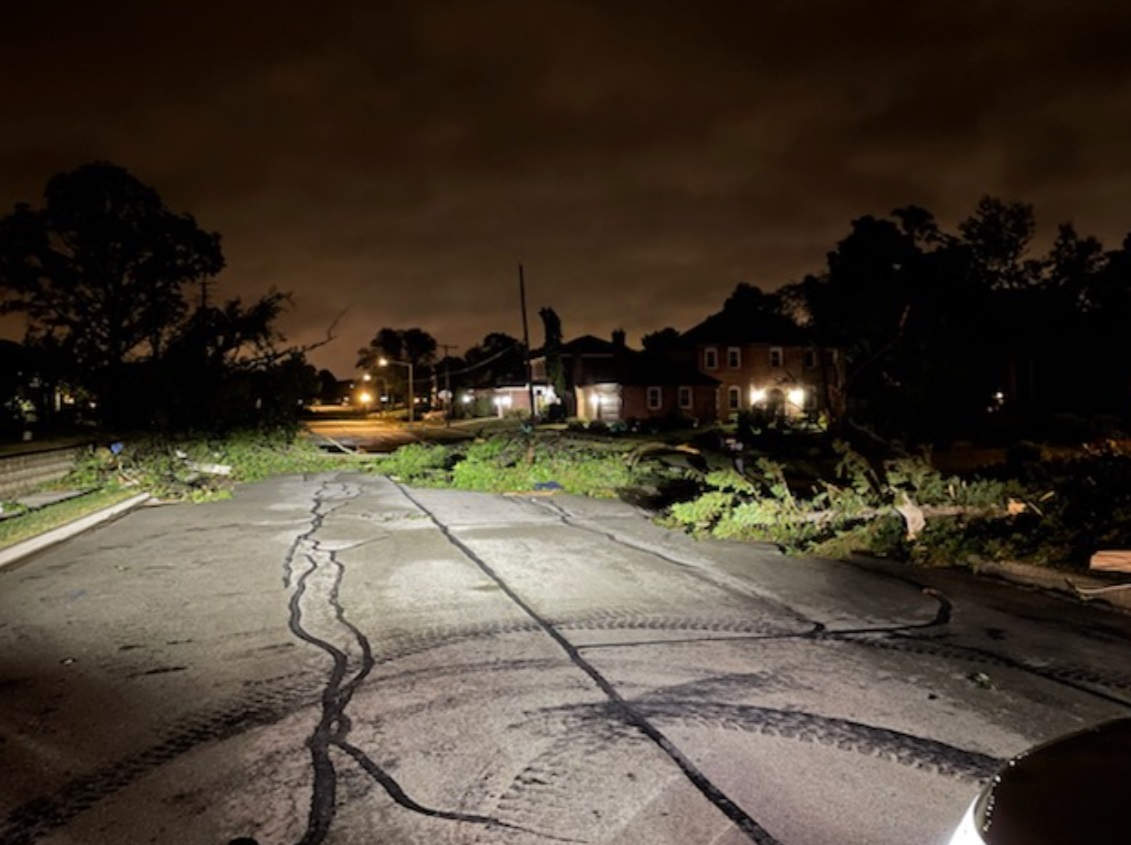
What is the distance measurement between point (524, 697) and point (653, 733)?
3.19ft

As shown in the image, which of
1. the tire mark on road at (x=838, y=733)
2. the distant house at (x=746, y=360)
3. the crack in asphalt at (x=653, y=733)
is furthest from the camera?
the distant house at (x=746, y=360)

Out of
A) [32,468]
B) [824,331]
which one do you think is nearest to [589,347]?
[824,331]

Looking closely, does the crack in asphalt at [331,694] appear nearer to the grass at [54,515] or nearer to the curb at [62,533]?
the curb at [62,533]

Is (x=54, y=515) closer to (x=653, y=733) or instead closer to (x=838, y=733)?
(x=653, y=733)

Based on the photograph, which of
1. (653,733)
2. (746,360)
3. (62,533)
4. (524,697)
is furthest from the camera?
(746,360)

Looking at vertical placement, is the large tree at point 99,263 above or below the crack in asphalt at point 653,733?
above

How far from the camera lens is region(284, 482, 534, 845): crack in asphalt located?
139 inches

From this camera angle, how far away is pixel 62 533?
441 inches

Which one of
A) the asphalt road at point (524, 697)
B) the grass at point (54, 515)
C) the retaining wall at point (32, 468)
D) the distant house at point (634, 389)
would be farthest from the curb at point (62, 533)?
the distant house at point (634, 389)

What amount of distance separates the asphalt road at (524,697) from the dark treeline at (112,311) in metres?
21.6

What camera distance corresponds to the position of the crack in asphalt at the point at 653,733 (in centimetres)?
340

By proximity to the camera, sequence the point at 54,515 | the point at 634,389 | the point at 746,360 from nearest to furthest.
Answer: the point at 54,515
the point at 634,389
the point at 746,360

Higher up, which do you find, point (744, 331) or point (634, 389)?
point (744, 331)

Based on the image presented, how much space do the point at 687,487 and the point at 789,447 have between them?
14.0 m
